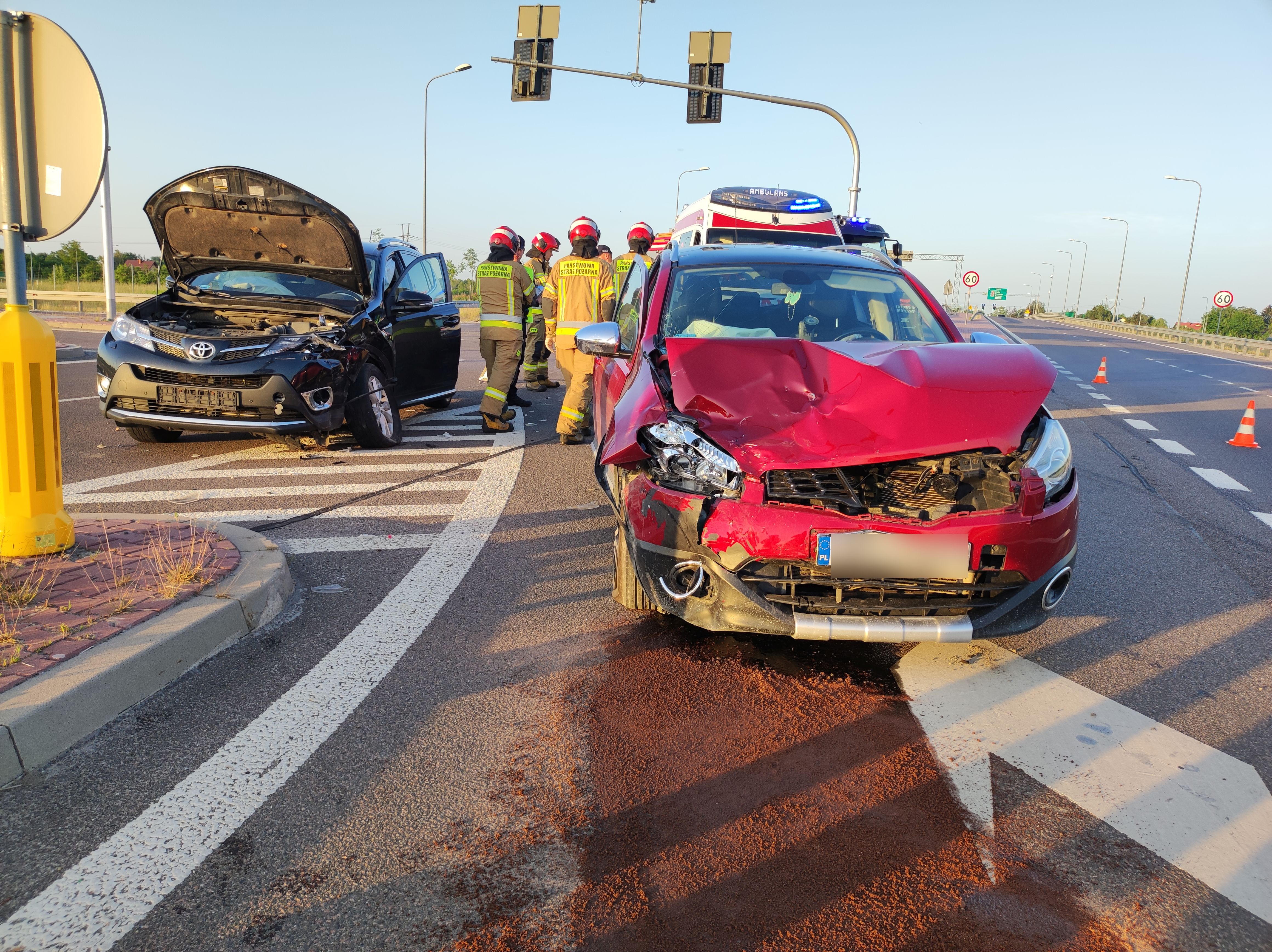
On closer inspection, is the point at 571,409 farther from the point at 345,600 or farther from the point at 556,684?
the point at 556,684

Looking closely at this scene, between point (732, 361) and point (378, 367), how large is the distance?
519 cm

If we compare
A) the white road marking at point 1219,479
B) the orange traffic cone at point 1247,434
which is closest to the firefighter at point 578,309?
the white road marking at point 1219,479

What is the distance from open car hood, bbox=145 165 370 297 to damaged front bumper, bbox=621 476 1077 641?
5.29 m

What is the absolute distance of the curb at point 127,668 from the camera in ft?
9.23

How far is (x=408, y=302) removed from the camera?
897 cm

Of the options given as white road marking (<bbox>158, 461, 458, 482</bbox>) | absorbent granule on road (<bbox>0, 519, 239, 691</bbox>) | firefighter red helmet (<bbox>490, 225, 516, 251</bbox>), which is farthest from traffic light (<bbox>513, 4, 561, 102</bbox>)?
absorbent granule on road (<bbox>0, 519, 239, 691</bbox>)

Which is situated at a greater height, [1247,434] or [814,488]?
[814,488]

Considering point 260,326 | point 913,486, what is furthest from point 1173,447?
point 260,326

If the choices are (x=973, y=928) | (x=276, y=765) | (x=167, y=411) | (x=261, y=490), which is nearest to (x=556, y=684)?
(x=276, y=765)

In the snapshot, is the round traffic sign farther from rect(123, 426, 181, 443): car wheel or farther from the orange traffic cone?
the orange traffic cone

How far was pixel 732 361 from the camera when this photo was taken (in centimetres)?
403

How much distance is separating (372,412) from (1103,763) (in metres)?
6.79

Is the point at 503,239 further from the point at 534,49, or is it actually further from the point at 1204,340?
the point at 1204,340

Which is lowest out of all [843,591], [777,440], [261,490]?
[261,490]
